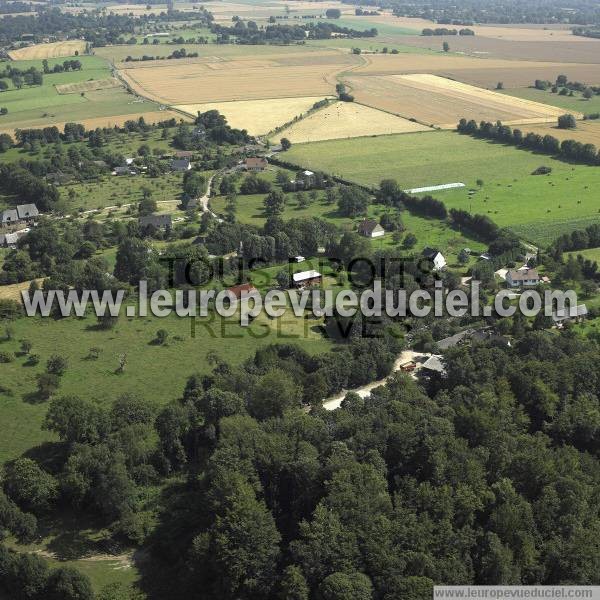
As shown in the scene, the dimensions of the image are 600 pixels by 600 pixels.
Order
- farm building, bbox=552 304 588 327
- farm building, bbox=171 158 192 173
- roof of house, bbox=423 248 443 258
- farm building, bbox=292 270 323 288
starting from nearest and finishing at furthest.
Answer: farm building, bbox=552 304 588 327 → farm building, bbox=292 270 323 288 → roof of house, bbox=423 248 443 258 → farm building, bbox=171 158 192 173

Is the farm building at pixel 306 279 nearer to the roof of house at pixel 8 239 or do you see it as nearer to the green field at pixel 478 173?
the green field at pixel 478 173

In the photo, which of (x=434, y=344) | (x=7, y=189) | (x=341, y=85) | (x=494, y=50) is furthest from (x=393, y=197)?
(x=494, y=50)

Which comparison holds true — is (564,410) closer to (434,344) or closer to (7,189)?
(434,344)

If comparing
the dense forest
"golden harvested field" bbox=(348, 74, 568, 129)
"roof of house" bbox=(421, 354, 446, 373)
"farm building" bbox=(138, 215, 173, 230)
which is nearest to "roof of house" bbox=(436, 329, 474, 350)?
"roof of house" bbox=(421, 354, 446, 373)

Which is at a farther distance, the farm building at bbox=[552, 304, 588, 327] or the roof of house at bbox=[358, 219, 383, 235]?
the roof of house at bbox=[358, 219, 383, 235]

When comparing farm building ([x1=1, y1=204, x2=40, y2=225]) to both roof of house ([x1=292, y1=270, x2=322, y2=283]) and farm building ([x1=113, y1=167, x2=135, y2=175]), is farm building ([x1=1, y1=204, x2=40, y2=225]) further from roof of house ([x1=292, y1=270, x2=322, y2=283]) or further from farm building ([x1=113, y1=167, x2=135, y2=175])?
roof of house ([x1=292, y1=270, x2=322, y2=283])

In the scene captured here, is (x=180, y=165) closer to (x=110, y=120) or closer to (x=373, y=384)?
(x=110, y=120)

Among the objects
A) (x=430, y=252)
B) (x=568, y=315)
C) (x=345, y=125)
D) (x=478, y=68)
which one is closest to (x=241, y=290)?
(x=430, y=252)
